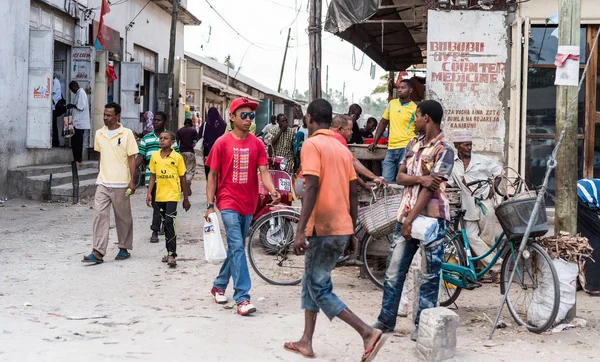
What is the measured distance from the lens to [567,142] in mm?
6852

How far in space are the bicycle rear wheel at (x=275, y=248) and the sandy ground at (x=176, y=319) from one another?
0.59 ft

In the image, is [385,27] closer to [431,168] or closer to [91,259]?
[91,259]

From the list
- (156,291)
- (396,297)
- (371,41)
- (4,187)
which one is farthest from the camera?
(371,41)

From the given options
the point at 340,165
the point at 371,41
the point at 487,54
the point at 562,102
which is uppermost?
the point at 371,41

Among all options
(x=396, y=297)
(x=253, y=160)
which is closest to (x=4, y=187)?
(x=253, y=160)

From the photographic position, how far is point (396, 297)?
19.6ft

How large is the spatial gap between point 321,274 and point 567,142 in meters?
2.84

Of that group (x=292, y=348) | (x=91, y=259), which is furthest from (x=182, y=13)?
(x=292, y=348)

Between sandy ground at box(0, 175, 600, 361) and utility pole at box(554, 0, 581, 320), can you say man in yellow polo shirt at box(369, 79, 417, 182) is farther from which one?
utility pole at box(554, 0, 581, 320)

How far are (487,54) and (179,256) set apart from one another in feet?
14.6

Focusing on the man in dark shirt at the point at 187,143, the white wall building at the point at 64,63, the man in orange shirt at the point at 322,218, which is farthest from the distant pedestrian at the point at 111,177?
the man in dark shirt at the point at 187,143

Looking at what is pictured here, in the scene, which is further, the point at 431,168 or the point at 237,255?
the point at 237,255

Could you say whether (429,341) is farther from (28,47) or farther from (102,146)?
(28,47)

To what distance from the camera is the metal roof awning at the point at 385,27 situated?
10.8m
